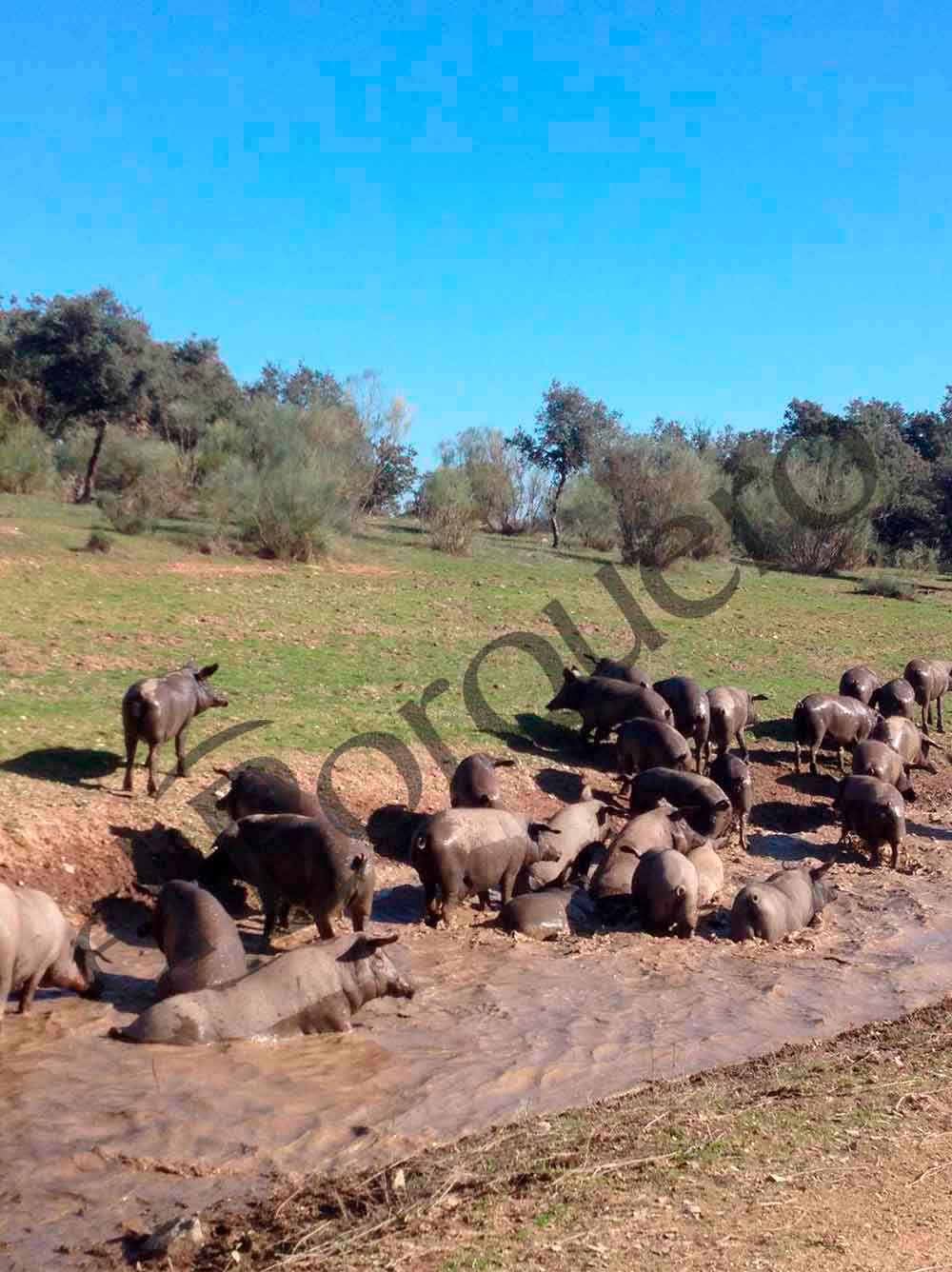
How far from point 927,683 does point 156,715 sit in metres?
11.9

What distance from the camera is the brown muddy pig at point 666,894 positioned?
10.3 metres

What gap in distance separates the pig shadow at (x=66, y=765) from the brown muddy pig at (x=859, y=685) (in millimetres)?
10247

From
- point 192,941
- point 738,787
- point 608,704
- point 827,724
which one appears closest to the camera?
point 192,941

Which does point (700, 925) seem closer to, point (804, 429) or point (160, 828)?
point (160, 828)

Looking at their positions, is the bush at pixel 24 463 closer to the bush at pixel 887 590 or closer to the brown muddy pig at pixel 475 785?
the bush at pixel 887 590

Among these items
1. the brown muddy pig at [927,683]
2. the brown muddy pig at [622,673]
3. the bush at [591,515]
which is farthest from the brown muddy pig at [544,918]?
the bush at [591,515]

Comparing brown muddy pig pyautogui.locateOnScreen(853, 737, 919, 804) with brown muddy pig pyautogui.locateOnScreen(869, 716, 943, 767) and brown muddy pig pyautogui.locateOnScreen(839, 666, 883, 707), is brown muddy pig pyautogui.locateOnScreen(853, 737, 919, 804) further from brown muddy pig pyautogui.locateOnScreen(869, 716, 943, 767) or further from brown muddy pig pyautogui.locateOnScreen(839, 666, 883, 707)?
brown muddy pig pyautogui.locateOnScreen(839, 666, 883, 707)

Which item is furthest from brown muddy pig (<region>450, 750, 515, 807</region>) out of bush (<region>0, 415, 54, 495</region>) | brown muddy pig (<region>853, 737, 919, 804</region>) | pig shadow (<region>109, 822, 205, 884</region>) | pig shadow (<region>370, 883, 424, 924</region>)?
bush (<region>0, 415, 54, 495</region>)

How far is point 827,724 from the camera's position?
15.4 meters

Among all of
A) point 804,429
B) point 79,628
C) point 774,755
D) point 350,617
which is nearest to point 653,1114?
point 774,755

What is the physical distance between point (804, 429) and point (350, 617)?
146 ft

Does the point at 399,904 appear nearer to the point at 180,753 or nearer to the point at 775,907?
the point at 180,753

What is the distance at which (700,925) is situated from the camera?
1078cm

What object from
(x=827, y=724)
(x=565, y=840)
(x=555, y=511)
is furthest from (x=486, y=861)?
(x=555, y=511)
